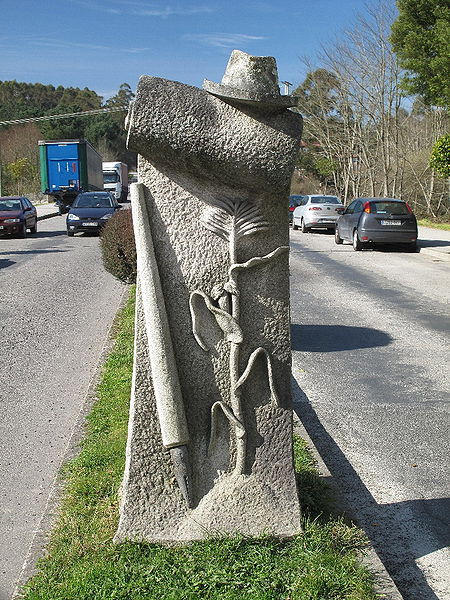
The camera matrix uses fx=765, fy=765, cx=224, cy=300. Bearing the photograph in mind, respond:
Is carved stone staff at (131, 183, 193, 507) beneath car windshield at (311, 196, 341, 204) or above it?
above

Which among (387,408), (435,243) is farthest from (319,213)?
(387,408)

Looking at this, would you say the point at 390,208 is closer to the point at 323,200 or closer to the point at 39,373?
the point at 323,200

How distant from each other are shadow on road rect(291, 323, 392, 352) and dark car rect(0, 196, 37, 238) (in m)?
19.1

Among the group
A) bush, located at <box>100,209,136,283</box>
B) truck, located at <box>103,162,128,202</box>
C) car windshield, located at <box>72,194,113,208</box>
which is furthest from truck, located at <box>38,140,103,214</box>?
bush, located at <box>100,209,136,283</box>

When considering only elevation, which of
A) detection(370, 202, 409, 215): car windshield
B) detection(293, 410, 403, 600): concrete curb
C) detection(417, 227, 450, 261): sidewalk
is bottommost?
detection(417, 227, 450, 261): sidewalk

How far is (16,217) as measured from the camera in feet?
91.7

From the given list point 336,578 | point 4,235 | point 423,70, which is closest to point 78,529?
point 336,578

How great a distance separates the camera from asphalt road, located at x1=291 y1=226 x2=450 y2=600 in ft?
14.6

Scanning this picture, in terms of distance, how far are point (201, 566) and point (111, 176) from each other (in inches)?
2277

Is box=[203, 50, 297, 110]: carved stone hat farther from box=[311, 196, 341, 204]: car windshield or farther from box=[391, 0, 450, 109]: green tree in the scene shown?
box=[311, 196, 341, 204]: car windshield

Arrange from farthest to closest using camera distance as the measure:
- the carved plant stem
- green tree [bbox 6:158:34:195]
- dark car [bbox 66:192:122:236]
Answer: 1. green tree [bbox 6:158:34:195]
2. dark car [bbox 66:192:122:236]
3. the carved plant stem

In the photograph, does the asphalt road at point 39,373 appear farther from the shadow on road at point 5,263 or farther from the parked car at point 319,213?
the parked car at point 319,213

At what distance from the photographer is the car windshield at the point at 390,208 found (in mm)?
22625

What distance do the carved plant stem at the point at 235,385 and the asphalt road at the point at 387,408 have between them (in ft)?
3.51
